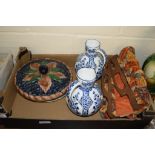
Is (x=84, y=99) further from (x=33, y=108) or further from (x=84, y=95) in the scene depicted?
(x=33, y=108)

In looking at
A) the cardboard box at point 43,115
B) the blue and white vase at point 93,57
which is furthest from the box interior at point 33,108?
the blue and white vase at point 93,57

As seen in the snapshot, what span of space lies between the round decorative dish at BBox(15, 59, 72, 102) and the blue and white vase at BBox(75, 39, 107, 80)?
0.07 meters

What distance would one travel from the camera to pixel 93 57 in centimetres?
83

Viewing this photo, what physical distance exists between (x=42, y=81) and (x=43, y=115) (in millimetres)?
117

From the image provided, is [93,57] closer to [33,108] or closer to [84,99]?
[84,99]

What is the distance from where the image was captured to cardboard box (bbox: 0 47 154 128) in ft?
2.43

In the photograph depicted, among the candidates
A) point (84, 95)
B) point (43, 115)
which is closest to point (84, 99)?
point (84, 95)

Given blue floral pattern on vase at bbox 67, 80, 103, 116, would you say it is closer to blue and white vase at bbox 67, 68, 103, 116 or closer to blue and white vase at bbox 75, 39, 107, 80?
blue and white vase at bbox 67, 68, 103, 116

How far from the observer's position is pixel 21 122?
29.3 inches

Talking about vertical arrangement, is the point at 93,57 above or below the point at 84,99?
above

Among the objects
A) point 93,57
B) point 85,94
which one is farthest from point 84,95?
point 93,57

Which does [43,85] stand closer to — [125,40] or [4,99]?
[4,99]

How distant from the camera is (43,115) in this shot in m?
0.80

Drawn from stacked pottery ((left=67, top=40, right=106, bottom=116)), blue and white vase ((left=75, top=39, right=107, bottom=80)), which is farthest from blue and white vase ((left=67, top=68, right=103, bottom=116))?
blue and white vase ((left=75, top=39, right=107, bottom=80))
